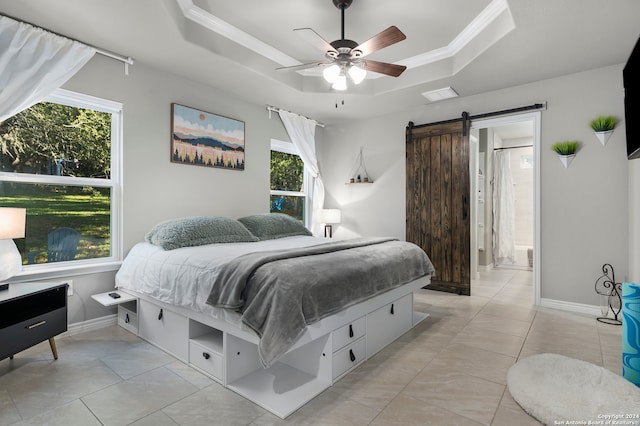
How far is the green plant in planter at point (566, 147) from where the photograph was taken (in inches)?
137

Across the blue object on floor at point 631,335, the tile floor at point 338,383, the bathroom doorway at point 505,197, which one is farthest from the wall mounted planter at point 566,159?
the bathroom doorway at point 505,197

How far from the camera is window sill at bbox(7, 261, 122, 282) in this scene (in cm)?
262

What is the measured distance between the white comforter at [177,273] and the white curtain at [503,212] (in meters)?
5.51

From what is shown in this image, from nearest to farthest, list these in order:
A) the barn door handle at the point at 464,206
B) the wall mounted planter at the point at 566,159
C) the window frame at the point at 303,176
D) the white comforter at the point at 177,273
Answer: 1. the white comforter at the point at 177,273
2. the wall mounted planter at the point at 566,159
3. the barn door handle at the point at 464,206
4. the window frame at the point at 303,176

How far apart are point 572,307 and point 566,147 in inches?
67.8

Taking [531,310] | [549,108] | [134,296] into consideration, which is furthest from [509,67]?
[134,296]

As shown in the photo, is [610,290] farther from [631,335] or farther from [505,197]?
[505,197]

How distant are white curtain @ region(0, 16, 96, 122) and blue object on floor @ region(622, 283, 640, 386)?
4448 mm

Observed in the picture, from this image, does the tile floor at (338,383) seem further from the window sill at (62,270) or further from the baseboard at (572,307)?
the window sill at (62,270)

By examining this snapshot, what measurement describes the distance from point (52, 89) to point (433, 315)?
4006 millimetres

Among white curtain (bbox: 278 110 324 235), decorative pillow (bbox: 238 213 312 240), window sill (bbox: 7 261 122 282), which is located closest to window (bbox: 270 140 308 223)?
white curtain (bbox: 278 110 324 235)

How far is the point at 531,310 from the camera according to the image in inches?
141

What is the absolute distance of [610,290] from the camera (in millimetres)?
3340

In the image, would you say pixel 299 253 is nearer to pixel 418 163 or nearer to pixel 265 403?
pixel 265 403
